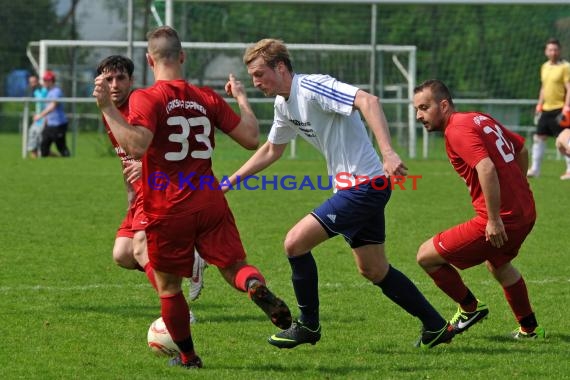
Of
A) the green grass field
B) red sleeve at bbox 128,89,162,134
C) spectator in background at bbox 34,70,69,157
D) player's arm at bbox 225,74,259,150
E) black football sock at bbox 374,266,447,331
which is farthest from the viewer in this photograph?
spectator in background at bbox 34,70,69,157

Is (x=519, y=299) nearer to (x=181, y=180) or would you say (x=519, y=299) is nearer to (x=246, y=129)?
(x=246, y=129)

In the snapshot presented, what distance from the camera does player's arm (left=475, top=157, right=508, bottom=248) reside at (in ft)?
18.8

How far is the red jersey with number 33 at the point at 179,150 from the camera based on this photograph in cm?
526

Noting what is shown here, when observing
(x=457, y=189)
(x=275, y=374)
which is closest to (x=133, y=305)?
(x=275, y=374)

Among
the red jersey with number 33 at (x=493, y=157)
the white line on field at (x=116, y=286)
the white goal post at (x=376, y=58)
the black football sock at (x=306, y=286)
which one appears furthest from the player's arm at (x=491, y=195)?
the white goal post at (x=376, y=58)

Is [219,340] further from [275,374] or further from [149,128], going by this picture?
[149,128]

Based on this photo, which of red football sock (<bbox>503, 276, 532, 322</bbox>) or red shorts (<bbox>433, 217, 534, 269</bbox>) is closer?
red shorts (<bbox>433, 217, 534, 269</bbox>)

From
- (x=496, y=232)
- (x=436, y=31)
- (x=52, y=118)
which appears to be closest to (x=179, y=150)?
(x=496, y=232)

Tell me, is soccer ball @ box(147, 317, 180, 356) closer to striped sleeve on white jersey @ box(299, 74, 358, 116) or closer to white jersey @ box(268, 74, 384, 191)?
white jersey @ box(268, 74, 384, 191)

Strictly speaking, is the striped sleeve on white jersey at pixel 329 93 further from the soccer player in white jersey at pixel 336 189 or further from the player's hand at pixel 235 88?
the player's hand at pixel 235 88

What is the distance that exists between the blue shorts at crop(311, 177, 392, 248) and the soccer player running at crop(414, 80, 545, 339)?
49cm

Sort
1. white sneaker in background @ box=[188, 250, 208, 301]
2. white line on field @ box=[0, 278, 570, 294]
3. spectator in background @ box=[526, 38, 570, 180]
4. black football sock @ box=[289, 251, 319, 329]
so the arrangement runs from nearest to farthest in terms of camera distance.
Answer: black football sock @ box=[289, 251, 319, 329] < white sneaker in background @ box=[188, 250, 208, 301] < white line on field @ box=[0, 278, 570, 294] < spectator in background @ box=[526, 38, 570, 180]

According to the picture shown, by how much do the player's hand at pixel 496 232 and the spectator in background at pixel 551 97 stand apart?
10974mm

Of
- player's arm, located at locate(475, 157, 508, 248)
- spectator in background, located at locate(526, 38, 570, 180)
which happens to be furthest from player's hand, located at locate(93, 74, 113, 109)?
spectator in background, located at locate(526, 38, 570, 180)
